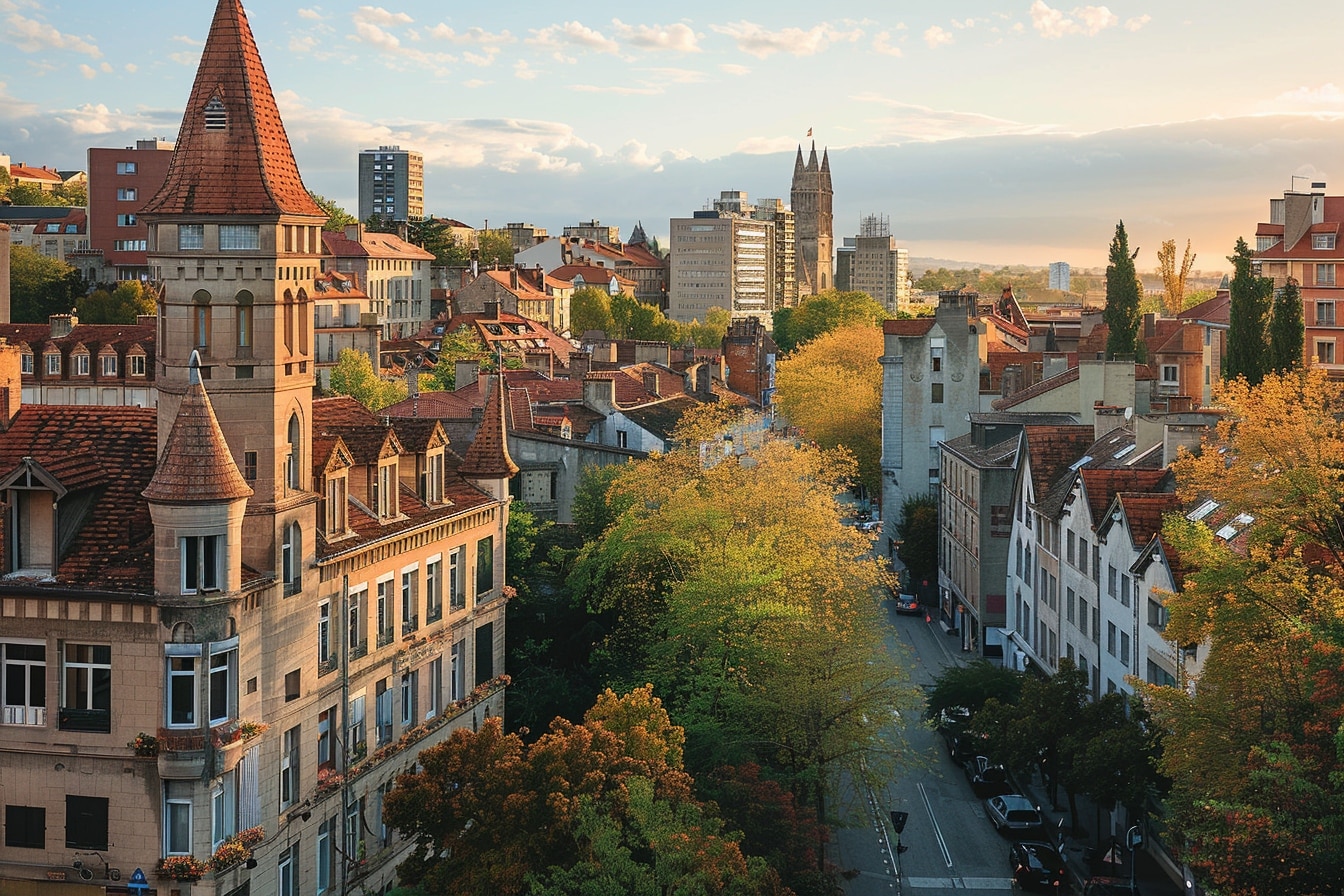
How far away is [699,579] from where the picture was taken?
51.2 m

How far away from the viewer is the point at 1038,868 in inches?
1889

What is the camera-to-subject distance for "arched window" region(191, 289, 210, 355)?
35.2m

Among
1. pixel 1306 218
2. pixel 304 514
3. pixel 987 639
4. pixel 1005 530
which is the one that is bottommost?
pixel 987 639

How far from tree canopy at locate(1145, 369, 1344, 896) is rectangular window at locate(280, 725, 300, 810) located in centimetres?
1797

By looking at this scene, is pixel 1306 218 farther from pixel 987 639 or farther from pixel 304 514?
pixel 304 514

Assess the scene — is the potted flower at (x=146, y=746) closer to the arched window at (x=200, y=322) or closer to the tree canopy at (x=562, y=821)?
the tree canopy at (x=562, y=821)

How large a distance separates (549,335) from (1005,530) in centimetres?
7238

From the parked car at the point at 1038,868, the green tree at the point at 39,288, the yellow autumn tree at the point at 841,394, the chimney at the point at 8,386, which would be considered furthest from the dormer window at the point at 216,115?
the green tree at the point at 39,288

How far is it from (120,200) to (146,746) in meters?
128

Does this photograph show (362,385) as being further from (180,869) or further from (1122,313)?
(180,869)

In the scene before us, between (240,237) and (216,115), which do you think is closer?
(240,237)

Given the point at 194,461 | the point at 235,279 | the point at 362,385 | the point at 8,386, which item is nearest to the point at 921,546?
the point at 362,385


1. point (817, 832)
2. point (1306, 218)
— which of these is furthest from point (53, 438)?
point (1306, 218)

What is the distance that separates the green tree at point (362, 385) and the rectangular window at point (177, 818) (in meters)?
62.4
